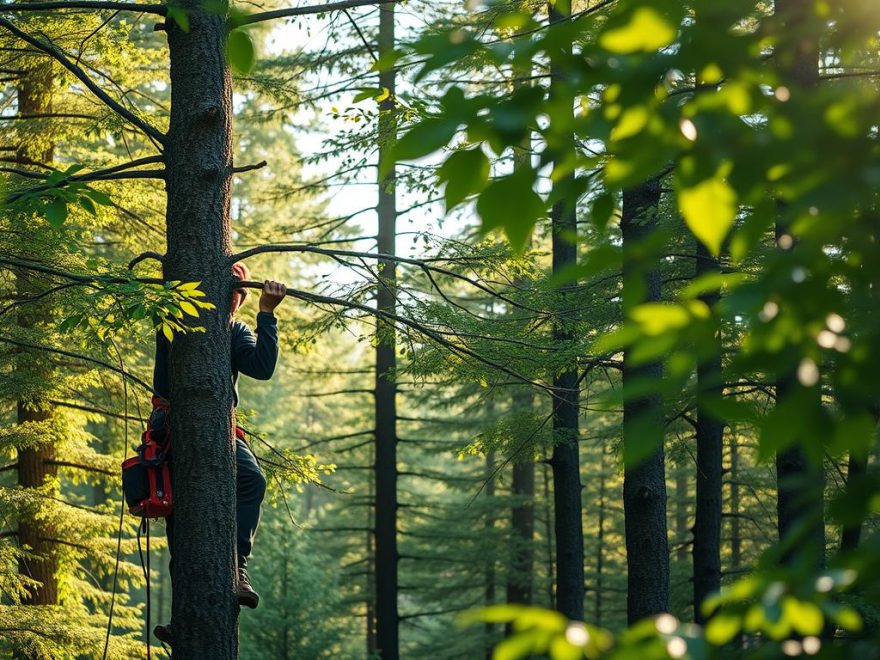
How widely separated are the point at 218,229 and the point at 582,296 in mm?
5632

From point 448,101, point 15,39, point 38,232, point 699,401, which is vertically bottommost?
point 699,401

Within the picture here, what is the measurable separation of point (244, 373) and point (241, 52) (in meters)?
2.93

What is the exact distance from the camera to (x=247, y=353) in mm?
4551

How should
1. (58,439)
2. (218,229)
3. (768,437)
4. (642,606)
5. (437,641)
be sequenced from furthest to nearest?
(437,641) < (58,439) < (642,606) < (218,229) < (768,437)

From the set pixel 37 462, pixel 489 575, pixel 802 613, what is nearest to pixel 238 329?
pixel 802 613

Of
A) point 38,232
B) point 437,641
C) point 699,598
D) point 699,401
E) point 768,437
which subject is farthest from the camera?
point 437,641

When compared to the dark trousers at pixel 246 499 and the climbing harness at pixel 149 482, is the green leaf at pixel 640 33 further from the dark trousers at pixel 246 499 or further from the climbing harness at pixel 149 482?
the dark trousers at pixel 246 499

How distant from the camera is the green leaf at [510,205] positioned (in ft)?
4.51

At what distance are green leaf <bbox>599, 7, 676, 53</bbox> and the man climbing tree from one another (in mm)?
3249

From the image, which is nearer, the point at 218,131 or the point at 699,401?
the point at 699,401

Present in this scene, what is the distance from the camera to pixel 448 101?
146 centimetres

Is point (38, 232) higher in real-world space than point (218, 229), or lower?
higher

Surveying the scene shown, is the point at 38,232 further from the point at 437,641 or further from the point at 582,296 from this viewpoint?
the point at 437,641

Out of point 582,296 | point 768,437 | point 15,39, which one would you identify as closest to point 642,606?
point 582,296
